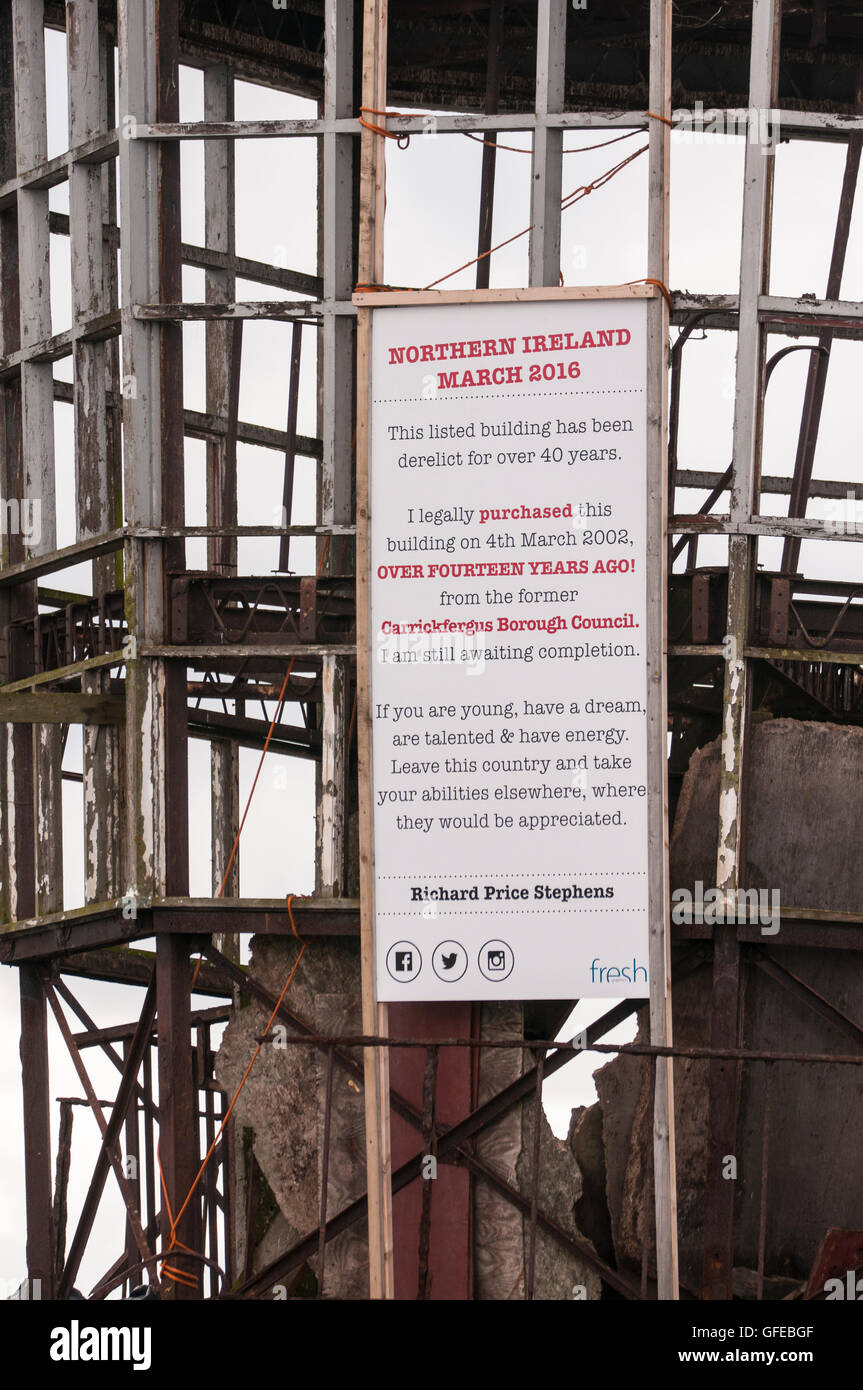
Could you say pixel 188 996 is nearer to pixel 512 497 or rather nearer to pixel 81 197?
pixel 512 497

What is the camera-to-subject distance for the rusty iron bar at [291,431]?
61.1 ft

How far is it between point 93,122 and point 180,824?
208 inches

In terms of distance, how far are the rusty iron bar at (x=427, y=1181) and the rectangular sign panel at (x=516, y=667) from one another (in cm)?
100

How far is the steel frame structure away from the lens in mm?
15320

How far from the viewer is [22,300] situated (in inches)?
711

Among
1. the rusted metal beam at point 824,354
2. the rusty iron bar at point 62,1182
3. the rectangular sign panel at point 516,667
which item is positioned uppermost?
the rusted metal beam at point 824,354

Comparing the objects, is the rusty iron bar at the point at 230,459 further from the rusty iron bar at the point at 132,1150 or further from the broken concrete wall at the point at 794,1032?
the broken concrete wall at the point at 794,1032

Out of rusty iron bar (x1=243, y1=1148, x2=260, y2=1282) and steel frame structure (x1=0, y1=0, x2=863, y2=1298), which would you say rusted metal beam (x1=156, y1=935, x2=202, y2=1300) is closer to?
steel frame structure (x1=0, y1=0, x2=863, y2=1298)

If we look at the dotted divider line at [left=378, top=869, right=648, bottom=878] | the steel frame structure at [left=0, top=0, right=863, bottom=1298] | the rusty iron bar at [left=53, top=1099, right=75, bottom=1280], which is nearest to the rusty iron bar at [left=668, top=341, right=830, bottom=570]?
the steel frame structure at [left=0, top=0, right=863, bottom=1298]

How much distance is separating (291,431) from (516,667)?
5.25 m

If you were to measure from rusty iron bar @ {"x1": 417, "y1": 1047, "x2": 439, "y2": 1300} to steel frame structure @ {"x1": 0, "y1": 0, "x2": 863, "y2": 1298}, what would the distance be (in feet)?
0.10

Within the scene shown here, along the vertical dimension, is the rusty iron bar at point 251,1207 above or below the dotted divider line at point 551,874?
below

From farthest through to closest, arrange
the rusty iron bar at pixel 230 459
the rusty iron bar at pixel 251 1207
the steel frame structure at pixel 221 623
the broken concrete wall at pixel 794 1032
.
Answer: the rusty iron bar at pixel 230 459, the rusty iron bar at pixel 251 1207, the broken concrete wall at pixel 794 1032, the steel frame structure at pixel 221 623

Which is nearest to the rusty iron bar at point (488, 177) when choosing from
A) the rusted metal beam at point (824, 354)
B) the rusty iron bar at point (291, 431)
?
the rusty iron bar at point (291, 431)
